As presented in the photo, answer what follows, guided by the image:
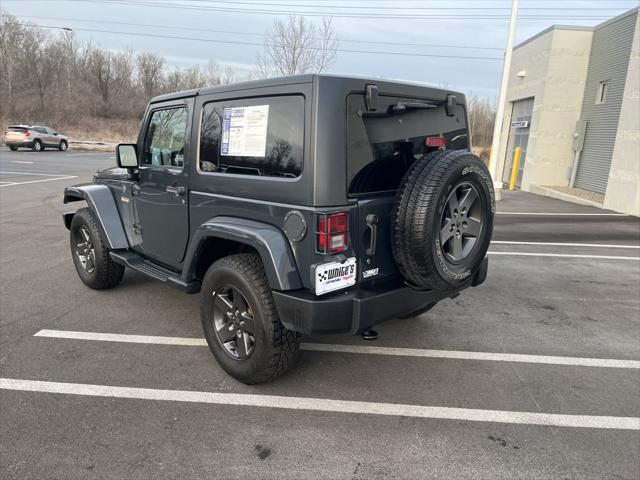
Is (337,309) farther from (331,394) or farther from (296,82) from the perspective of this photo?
(296,82)

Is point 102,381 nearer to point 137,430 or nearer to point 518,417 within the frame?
point 137,430

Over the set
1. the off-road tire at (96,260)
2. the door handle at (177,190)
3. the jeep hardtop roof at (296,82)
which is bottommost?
the off-road tire at (96,260)

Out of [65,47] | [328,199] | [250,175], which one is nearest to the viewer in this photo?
[328,199]

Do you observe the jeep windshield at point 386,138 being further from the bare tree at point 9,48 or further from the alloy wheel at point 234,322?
the bare tree at point 9,48

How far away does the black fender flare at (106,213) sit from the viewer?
14.9 feet

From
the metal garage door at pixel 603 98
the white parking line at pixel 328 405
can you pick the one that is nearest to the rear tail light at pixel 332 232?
the white parking line at pixel 328 405

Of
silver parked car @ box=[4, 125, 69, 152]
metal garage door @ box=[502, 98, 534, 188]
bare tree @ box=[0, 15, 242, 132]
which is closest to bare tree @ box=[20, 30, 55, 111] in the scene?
bare tree @ box=[0, 15, 242, 132]

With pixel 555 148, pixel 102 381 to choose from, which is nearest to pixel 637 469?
pixel 102 381

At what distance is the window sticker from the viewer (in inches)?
121

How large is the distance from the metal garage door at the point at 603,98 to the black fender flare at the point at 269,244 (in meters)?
14.8

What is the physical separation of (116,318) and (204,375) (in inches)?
57.5

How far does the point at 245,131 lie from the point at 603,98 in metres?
16.8

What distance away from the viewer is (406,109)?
310 cm

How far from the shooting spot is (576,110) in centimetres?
1727
